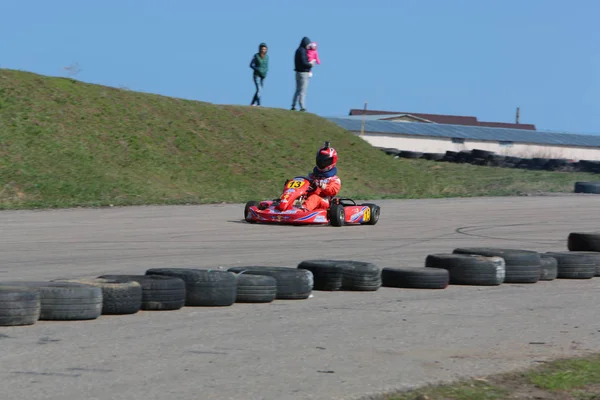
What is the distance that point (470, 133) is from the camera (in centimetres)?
5216

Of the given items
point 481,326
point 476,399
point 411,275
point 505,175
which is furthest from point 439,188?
point 476,399

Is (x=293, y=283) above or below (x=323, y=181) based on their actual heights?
below

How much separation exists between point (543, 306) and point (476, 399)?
11.4 ft

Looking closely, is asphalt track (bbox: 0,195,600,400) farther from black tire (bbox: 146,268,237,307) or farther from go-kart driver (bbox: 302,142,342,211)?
go-kart driver (bbox: 302,142,342,211)

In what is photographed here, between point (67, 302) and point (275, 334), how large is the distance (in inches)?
53.9

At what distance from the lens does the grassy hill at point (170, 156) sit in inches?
782

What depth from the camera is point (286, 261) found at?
10.7m

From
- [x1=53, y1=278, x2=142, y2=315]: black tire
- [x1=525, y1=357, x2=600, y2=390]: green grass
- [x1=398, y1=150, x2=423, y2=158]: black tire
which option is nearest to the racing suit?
[x1=53, y1=278, x2=142, y2=315]: black tire

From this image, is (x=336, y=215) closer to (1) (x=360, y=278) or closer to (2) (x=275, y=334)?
(1) (x=360, y=278)

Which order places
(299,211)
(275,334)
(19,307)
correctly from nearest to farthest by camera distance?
(19,307), (275,334), (299,211)

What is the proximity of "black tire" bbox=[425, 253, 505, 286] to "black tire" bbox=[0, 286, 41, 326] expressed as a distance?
14.1 ft

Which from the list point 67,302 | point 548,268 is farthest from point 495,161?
point 67,302

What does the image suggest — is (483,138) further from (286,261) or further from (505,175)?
(286,261)

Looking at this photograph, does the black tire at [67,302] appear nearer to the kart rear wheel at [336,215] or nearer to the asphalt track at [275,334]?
the asphalt track at [275,334]
